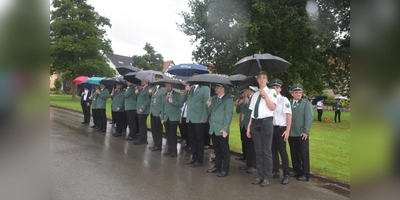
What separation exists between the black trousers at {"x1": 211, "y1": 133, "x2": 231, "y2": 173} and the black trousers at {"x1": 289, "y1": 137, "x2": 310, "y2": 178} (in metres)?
1.39

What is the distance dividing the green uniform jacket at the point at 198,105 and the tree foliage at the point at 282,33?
938 cm

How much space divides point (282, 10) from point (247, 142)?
11089 mm

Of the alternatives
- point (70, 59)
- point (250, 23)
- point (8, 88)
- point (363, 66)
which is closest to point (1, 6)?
point (8, 88)

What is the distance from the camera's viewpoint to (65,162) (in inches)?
276

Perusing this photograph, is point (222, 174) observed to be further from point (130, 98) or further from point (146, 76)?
point (130, 98)

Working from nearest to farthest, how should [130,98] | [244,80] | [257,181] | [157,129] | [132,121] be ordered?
[257,181], [244,80], [157,129], [130,98], [132,121]

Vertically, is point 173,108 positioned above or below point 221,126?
above

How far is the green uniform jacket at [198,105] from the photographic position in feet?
24.6

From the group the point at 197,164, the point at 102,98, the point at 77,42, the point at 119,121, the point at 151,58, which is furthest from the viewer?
the point at 151,58

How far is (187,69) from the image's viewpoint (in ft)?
32.0

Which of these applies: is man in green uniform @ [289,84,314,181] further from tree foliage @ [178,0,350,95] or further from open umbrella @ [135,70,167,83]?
tree foliage @ [178,0,350,95]

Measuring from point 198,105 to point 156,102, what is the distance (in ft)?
6.88

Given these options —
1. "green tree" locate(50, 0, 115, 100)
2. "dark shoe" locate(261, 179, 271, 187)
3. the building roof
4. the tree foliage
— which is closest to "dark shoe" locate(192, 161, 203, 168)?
"dark shoe" locate(261, 179, 271, 187)

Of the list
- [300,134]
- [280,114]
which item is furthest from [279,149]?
[280,114]
